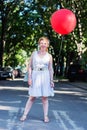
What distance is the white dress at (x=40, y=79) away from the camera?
11.6m

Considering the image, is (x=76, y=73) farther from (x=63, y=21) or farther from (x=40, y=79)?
(x=40, y=79)

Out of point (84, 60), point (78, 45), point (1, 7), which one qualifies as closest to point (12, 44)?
point (1, 7)

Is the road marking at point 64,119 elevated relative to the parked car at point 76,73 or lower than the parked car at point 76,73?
lower

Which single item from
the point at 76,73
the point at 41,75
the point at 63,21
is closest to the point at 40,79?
the point at 41,75

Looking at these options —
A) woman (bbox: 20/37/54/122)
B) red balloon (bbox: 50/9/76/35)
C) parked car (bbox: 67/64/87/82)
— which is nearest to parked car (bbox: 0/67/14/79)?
parked car (bbox: 67/64/87/82)

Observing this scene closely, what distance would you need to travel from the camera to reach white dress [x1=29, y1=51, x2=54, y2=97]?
38.0 ft

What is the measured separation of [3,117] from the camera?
12.2m

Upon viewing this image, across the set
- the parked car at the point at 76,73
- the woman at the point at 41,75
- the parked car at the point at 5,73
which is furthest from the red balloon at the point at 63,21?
the parked car at the point at 5,73

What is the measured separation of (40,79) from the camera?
1160cm

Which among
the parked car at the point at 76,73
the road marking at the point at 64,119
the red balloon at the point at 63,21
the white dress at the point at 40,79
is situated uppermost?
the red balloon at the point at 63,21

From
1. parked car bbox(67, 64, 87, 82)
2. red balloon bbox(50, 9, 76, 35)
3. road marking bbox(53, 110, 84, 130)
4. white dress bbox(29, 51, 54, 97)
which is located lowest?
road marking bbox(53, 110, 84, 130)

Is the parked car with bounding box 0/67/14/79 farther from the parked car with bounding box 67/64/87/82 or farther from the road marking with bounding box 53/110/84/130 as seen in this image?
the road marking with bounding box 53/110/84/130

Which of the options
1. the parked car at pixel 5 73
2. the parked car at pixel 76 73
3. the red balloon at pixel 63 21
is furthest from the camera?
the parked car at pixel 5 73

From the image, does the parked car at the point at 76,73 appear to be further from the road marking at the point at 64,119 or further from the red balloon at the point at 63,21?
the road marking at the point at 64,119
